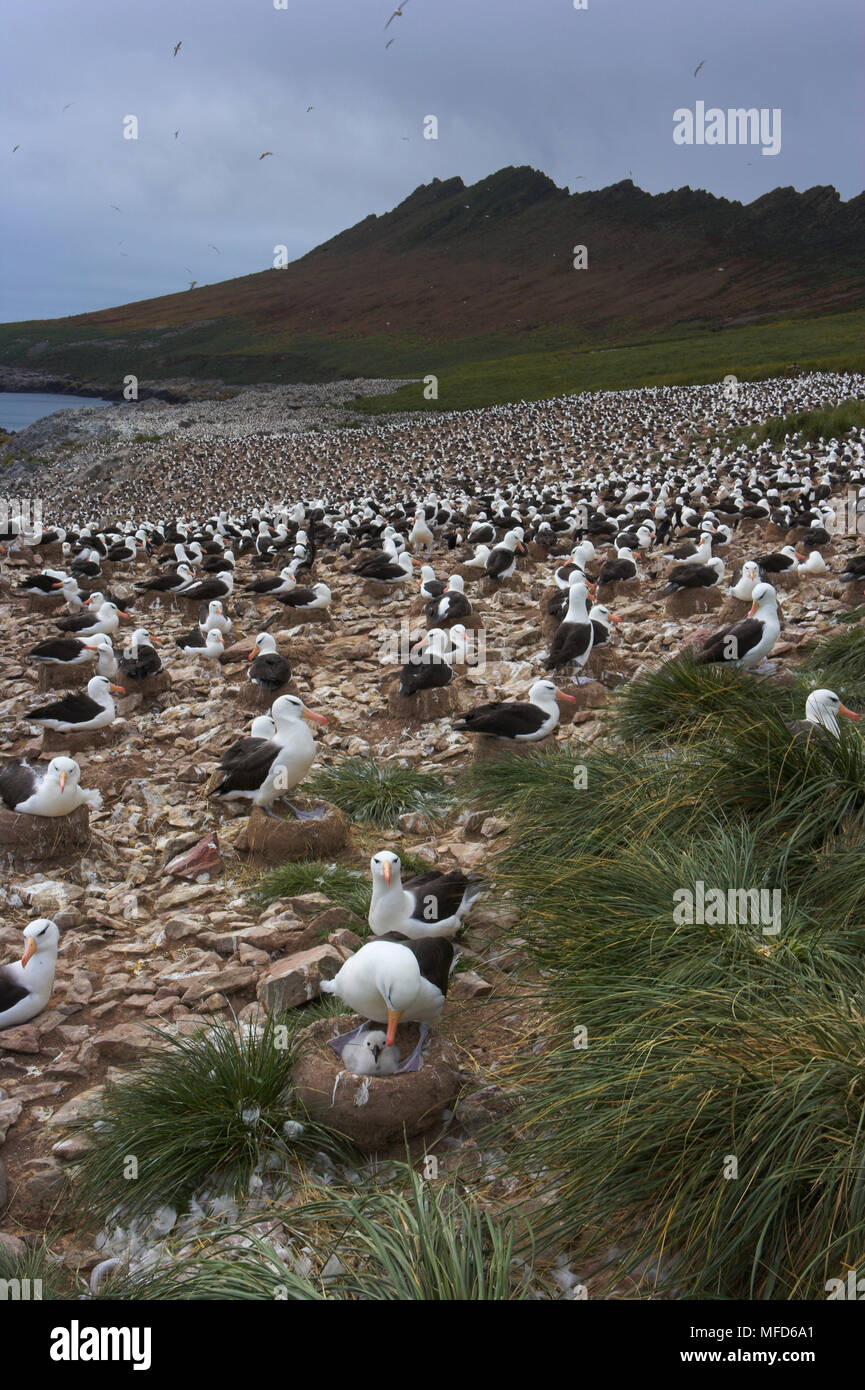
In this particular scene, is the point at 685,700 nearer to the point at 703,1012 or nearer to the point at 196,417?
the point at 703,1012

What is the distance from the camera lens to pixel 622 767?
643 centimetres

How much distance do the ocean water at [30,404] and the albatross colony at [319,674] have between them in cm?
7174

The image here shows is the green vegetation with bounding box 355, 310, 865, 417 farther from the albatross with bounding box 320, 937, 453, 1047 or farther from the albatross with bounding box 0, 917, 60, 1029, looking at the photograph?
the albatross with bounding box 0, 917, 60, 1029

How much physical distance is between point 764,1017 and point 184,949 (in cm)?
422

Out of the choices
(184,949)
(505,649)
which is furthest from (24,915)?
(505,649)

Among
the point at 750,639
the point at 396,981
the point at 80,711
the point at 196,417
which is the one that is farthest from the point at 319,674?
the point at 196,417

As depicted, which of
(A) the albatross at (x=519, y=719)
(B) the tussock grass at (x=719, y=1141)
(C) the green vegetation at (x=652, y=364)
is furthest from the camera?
(C) the green vegetation at (x=652, y=364)

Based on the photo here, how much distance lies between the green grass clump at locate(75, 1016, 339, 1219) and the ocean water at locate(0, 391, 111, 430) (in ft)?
292

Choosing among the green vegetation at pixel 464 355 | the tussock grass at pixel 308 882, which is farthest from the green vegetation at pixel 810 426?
the tussock grass at pixel 308 882

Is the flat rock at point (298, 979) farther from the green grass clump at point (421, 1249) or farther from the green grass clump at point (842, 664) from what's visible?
the green grass clump at point (842, 664)

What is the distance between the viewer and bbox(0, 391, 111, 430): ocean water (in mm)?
89844

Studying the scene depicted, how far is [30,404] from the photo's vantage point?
10644 centimetres

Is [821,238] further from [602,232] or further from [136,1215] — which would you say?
[136,1215]

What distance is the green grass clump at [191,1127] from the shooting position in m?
4.18
